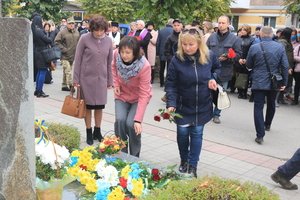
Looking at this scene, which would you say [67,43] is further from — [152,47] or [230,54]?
[230,54]

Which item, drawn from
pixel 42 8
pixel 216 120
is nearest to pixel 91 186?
pixel 216 120

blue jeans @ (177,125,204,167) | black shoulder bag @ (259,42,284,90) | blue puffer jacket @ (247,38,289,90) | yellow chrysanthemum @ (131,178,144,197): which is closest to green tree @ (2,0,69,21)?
blue puffer jacket @ (247,38,289,90)

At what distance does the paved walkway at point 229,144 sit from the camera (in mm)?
5199

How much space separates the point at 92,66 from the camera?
564 cm

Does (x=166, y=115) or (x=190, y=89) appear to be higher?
(x=190, y=89)

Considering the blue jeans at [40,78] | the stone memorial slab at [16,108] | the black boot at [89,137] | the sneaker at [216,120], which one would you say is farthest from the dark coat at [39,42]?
the stone memorial slab at [16,108]

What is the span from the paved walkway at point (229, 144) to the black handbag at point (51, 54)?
0.97 m

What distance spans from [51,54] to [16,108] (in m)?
6.83

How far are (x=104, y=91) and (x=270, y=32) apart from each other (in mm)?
2701

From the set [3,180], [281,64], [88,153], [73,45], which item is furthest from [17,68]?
[73,45]

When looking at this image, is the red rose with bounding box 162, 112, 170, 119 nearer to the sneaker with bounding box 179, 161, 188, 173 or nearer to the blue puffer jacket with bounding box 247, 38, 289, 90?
the sneaker with bounding box 179, 161, 188, 173

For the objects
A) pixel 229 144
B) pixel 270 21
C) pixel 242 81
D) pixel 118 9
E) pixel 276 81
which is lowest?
pixel 229 144

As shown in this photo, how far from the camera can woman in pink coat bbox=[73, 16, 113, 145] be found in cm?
557

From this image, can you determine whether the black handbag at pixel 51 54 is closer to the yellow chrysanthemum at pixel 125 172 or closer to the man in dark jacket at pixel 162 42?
the man in dark jacket at pixel 162 42
